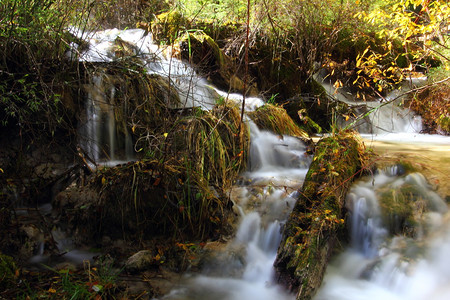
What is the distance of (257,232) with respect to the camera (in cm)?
330

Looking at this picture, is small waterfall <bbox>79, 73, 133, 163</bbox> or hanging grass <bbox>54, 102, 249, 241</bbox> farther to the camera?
small waterfall <bbox>79, 73, 133, 163</bbox>

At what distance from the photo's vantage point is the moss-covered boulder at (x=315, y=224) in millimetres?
2398

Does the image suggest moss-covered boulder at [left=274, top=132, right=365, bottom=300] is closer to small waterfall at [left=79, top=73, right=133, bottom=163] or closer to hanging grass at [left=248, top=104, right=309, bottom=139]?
hanging grass at [left=248, top=104, right=309, bottom=139]

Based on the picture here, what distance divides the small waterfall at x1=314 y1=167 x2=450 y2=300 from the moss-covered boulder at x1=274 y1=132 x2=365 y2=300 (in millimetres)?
204

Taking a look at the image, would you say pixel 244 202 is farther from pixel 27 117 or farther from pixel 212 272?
pixel 27 117

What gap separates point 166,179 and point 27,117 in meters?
1.88

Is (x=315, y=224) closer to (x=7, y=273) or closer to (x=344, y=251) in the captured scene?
(x=344, y=251)

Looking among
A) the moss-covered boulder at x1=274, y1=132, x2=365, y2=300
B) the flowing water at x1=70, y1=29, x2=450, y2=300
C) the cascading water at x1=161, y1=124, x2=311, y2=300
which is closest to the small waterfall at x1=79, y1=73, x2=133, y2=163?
the flowing water at x1=70, y1=29, x2=450, y2=300

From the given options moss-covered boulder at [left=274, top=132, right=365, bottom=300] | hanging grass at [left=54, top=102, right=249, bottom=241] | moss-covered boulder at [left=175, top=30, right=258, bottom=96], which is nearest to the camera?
moss-covered boulder at [left=274, top=132, right=365, bottom=300]

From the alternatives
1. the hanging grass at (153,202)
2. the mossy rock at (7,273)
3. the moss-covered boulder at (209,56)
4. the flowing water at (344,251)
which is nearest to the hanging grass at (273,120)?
the moss-covered boulder at (209,56)

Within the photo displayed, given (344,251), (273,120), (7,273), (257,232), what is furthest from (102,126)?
(344,251)

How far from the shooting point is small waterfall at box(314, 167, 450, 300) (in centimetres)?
264

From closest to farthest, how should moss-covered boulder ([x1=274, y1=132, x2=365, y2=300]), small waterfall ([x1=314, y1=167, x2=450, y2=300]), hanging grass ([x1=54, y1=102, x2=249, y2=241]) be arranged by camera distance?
moss-covered boulder ([x1=274, y1=132, x2=365, y2=300]) < small waterfall ([x1=314, y1=167, x2=450, y2=300]) < hanging grass ([x1=54, y1=102, x2=249, y2=241])

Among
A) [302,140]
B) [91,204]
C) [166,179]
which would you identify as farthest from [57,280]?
[302,140]
